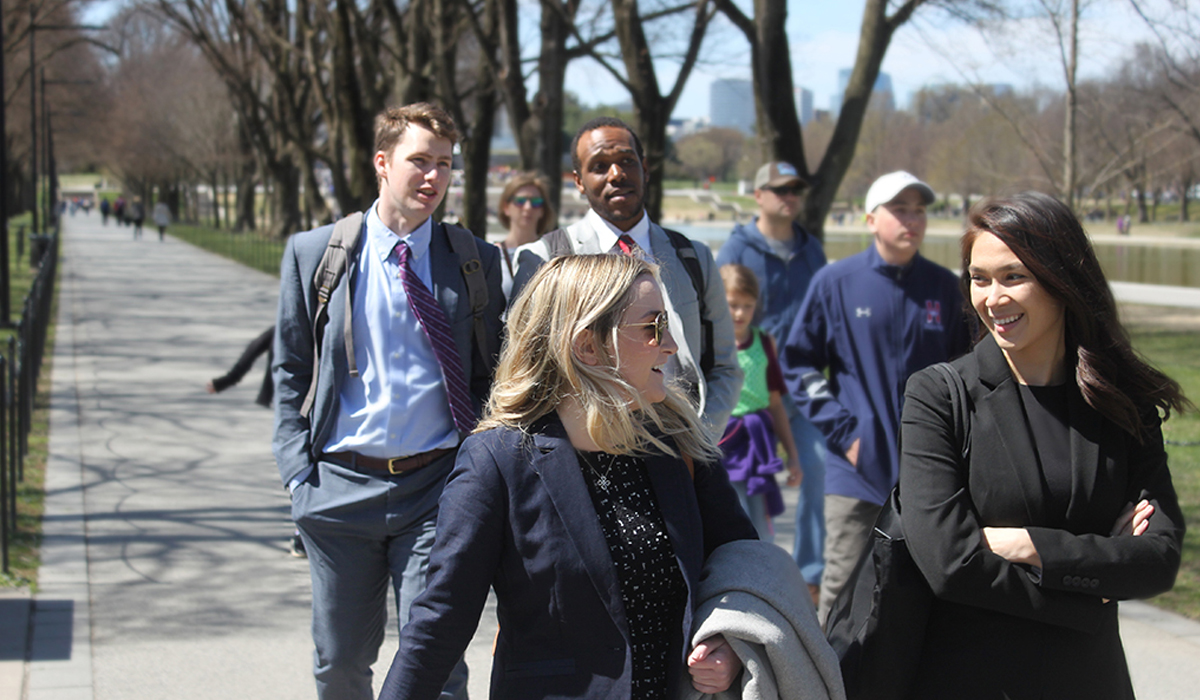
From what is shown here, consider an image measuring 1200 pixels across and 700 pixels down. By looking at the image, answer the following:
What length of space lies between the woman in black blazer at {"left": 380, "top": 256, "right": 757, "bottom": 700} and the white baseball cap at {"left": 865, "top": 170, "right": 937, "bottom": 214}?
268 cm

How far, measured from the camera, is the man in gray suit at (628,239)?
383 cm

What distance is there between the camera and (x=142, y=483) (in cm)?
794

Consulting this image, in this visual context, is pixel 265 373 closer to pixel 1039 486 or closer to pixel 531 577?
pixel 531 577

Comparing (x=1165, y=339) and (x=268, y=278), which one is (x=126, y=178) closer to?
(x=268, y=278)

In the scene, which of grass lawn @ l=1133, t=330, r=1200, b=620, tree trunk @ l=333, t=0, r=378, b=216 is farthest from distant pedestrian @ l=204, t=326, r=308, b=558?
tree trunk @ l=333, t=0, r=378, b=216

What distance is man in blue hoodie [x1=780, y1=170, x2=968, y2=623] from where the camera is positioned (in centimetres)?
465

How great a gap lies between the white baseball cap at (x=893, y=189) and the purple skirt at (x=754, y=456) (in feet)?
3.87

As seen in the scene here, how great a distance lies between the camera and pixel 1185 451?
9.30 meters

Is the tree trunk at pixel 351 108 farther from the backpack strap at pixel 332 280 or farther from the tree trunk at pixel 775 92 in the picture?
the backpack strap at pixel 332 280

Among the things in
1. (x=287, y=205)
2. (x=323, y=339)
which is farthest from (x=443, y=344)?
(x=287, y=205)

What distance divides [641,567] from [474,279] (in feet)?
5.08

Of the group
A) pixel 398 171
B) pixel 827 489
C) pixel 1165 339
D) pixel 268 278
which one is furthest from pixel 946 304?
pixel 268 278

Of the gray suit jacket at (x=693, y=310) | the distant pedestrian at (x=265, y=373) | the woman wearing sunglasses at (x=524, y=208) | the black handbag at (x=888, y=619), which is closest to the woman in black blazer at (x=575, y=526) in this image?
the black handbag at (x=888, y=619)

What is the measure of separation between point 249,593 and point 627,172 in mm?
3273
